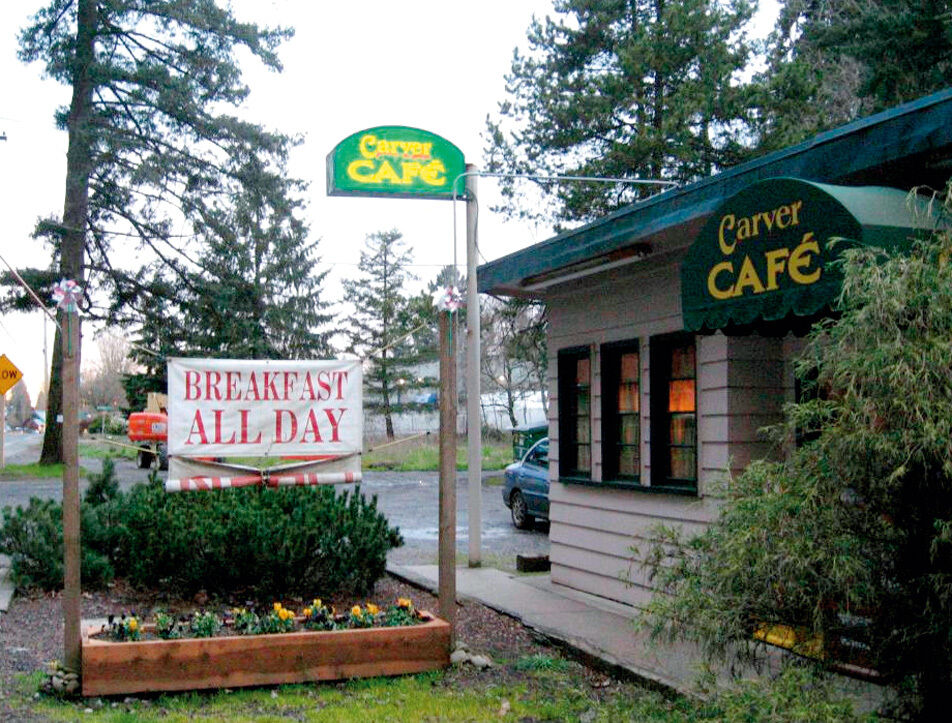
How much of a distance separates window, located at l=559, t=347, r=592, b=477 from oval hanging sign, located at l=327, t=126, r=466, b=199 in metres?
2.40

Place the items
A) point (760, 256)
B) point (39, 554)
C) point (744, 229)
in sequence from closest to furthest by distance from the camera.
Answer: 1. point (760, 256)
2. point (744, 229)
3. point (39, 554)

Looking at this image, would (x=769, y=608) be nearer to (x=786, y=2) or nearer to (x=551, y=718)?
(x=551, y=718)

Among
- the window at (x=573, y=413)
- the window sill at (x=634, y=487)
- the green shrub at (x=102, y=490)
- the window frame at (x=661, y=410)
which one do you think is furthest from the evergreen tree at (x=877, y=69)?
the green shrub at (x=102, y=490)

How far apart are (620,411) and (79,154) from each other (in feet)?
70.0

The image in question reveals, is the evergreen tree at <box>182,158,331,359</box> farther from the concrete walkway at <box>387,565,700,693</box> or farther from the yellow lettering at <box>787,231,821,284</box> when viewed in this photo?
the yellow lettering at <box>787,231,821,284</box>

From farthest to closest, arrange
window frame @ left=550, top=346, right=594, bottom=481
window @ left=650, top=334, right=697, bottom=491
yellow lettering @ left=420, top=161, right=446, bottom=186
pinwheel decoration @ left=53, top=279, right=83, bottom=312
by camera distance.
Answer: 1. yellow lettering @ left=420, top=161, right=446, bottom=186
2. window frame @ left=550, top=346, right=594, bottom=481
3. window @ left=650, top=334, right=697, bottom=491
4. pinwheel decoration @ left=53, top=279, right=83, bottom=312

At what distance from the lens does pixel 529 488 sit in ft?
57.0

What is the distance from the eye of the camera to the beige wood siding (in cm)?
820

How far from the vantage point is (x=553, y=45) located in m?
24.0

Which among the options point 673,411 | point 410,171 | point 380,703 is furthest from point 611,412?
point 380,703

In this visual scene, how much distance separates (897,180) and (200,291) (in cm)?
2547

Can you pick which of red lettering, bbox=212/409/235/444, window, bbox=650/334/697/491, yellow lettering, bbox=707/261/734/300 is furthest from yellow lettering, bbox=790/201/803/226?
red lettering, bbox=212/409/235/444

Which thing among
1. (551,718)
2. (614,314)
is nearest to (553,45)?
(614,314)

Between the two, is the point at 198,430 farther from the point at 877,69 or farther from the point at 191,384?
the point at 877,69
